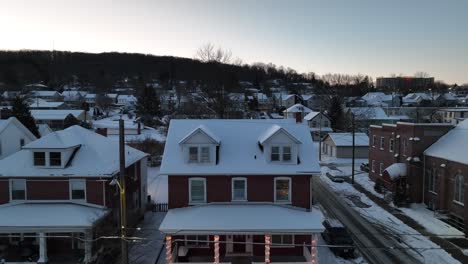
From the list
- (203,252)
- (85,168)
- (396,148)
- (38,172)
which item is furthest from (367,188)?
(38,172)

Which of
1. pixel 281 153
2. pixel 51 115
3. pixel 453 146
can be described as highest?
pixel 51 115

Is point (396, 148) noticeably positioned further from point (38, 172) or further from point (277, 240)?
point (38, 172)

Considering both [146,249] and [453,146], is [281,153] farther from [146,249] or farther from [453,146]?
[453,146]

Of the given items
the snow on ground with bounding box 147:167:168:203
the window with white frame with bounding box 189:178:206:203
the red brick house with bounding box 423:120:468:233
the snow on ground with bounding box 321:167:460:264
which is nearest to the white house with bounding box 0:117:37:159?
the snow on ground with bounding box 147:167:168:203

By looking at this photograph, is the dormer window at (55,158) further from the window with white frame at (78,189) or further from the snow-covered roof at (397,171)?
the snow-covered roof at (397,171)

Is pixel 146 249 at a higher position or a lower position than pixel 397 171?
lower

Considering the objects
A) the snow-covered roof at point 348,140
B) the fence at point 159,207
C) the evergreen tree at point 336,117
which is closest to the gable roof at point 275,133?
the fence at point 159,207

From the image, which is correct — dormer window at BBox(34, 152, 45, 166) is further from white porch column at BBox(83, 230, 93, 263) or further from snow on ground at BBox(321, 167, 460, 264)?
snow on ground at BBox(321, 167, 460, 264)

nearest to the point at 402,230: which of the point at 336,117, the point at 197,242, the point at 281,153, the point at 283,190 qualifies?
the point at 283,190
